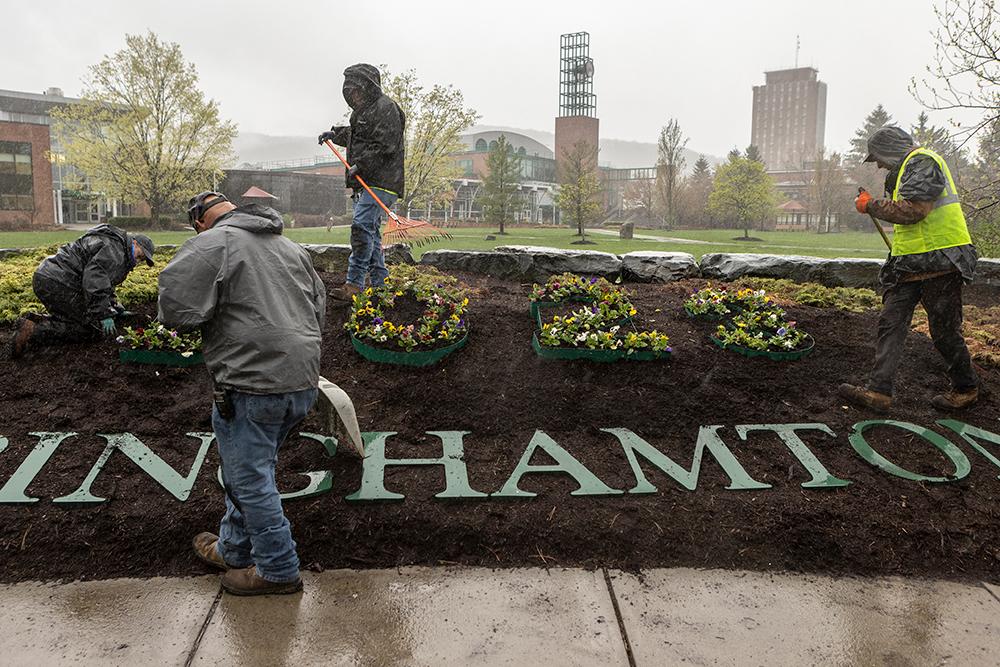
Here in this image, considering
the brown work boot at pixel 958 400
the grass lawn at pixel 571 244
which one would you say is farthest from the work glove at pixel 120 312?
the brown work boot at pixel 958 400

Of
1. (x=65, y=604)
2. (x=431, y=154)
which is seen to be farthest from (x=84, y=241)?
(x=431, y=154)

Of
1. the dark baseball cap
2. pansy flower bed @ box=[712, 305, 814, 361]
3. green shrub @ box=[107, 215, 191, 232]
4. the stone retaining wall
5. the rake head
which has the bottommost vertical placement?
pansy flower bed @ box=[712, 305, 814, 361]

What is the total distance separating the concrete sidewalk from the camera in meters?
2.47

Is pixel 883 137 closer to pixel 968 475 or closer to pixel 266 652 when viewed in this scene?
pixel 968 475

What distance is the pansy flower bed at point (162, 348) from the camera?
16.4ft

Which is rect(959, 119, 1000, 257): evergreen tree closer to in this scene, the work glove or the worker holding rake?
the worker holding rake

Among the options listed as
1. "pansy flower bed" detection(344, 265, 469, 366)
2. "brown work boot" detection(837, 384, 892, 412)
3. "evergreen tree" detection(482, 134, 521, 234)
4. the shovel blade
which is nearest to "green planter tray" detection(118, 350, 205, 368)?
"pansy flower bed" detection(344, 265, 469, 366)

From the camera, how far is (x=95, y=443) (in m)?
4.02

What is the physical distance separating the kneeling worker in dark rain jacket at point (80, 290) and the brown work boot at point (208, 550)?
9.68ft

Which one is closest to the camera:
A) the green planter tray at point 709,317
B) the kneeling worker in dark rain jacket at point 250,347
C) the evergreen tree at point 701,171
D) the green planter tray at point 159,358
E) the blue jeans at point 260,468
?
the kneeling worker in dark rain jacket at point 250,347

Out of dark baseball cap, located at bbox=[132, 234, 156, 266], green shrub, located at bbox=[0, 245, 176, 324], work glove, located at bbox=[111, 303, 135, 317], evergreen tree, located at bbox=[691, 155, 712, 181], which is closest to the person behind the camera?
work glove, located at bbox=[111, 303, 135, 317]

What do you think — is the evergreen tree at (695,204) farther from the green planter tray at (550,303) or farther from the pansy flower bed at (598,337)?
the pansy flower bed at (598,337)

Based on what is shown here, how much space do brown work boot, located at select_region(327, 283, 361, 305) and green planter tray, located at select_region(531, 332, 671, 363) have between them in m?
1.98

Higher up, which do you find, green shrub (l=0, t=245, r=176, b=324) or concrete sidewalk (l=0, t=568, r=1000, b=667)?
green shrub (l=0, t=245, r=176, b=324)
